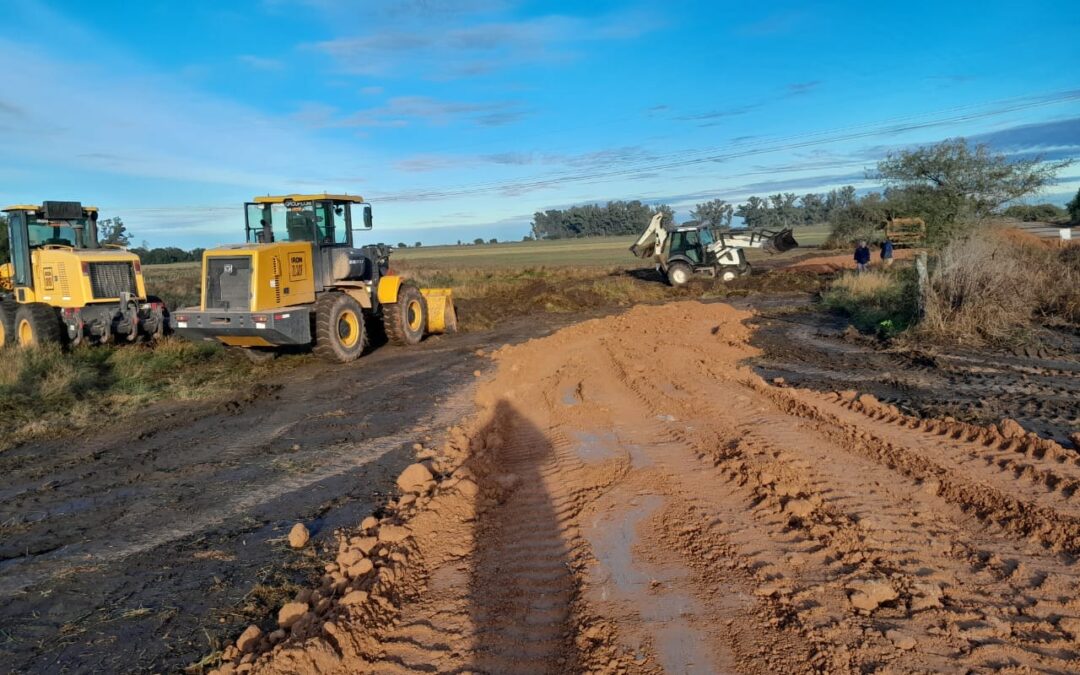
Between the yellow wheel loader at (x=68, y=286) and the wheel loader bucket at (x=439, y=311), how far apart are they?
5.39 metres

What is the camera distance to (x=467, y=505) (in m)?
5.69

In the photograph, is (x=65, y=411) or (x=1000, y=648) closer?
(x=1000, y=648)

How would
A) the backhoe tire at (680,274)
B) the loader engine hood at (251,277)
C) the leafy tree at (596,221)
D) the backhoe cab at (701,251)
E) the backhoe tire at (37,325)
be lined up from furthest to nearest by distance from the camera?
the leafy tree at (596,221) < the backhoe cab at (701,251) < the backhoe tire at (680,274) < the backhoe tire at (37,325) < the loader engine hood at (251,277)

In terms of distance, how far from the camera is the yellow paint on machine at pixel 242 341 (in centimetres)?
1181

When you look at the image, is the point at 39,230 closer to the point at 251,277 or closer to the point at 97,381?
the point at 97,381

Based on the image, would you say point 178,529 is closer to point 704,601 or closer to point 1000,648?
point 704,601

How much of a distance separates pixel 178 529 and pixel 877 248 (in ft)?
122

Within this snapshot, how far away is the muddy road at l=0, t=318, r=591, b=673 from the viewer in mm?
4113

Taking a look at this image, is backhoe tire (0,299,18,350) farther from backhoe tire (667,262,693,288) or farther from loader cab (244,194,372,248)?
backhoe tire (667,262,693,288)

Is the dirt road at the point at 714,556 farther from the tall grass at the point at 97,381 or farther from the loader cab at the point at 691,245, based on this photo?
the loader cab at the point at 691,245

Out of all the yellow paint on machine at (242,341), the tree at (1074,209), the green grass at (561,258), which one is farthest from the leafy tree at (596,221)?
the yellow paint on machine at (242,341)

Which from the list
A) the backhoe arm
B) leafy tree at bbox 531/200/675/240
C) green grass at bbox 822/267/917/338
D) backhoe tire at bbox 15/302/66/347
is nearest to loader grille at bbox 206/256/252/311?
backhoe tire at bbox 15/302/66/347

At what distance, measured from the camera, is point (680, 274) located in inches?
1077

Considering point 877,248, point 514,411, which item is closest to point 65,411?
point 514,411
